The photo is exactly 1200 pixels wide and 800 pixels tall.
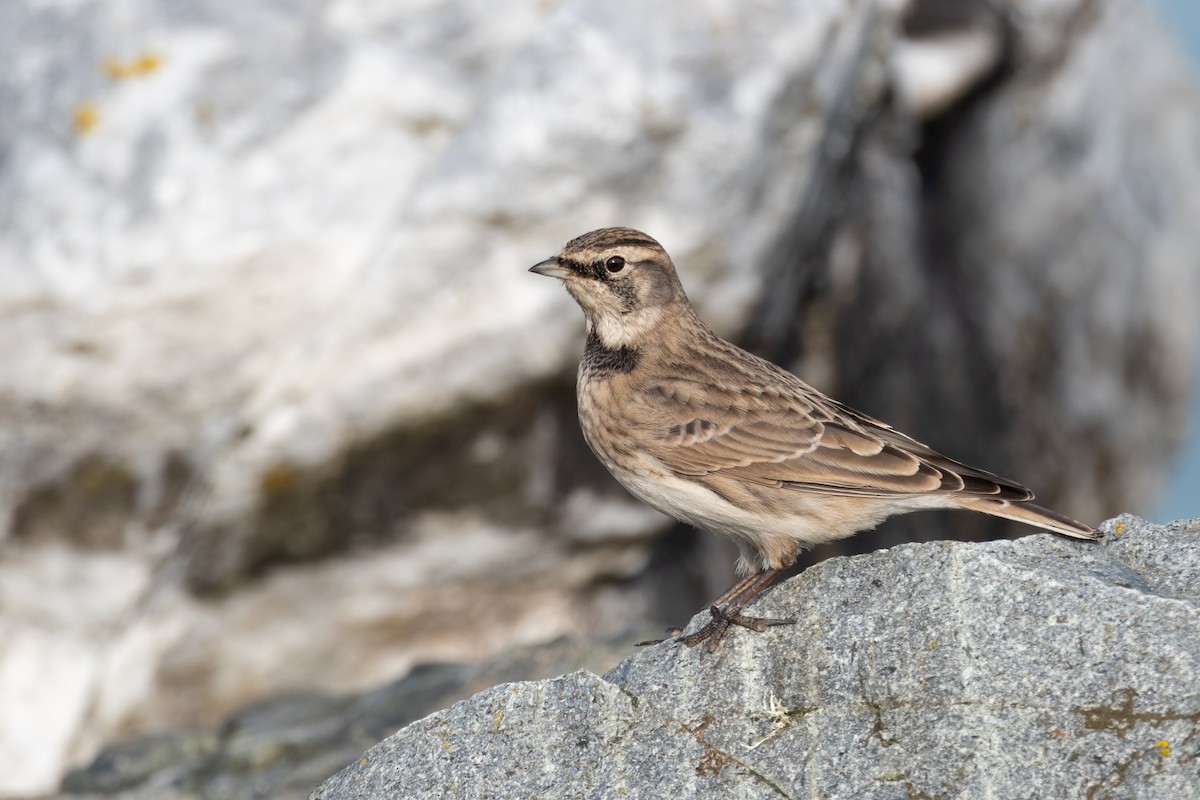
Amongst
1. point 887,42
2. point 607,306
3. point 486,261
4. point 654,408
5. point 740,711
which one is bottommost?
point 740,711

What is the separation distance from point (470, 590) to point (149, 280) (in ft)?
11.2

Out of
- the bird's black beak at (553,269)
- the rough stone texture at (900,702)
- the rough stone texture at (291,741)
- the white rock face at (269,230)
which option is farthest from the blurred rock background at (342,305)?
the rough stone texture at (900,702)

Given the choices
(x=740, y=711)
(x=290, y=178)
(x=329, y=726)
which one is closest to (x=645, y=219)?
(x=290, y=178)

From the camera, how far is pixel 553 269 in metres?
6.98

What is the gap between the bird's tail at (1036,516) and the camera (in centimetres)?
572

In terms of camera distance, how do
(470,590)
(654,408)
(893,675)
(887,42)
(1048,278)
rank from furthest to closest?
(1048,278) → (887,42) → (470,590) → (654,408) → (893,675)

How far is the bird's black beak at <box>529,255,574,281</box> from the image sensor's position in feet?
22.9

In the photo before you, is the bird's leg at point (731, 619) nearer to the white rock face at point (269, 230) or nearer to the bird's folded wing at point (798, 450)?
the bird's folded wing at point (798, 450)

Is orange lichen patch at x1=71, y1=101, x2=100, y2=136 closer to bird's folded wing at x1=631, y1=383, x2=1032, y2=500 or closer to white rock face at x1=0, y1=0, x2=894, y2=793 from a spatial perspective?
white rock face at x1=0, y1=0, x2=894, y2=793

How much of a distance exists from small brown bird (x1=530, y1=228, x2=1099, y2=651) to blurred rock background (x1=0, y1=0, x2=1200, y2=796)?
8.64 feet

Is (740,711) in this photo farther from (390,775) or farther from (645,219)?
(645,219)

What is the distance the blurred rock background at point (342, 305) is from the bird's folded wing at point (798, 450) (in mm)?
3356

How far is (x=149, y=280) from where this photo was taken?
901 cm

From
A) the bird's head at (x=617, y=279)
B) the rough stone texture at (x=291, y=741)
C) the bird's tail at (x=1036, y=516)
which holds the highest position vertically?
the bird's head at (x=617, y=279)
